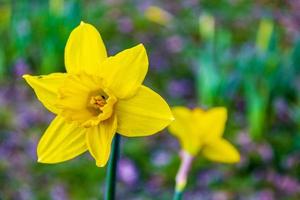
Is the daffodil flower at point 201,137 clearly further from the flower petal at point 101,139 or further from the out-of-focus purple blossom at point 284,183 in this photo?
the out-of-focus purple blossom at point 284,183

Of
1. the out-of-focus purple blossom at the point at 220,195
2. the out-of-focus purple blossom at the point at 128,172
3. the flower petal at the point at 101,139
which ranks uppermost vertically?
the flower petal at the point at 101,139

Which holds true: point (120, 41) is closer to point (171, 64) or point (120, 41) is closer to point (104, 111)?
point (171, 64)

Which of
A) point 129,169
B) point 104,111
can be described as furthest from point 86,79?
point 129,169

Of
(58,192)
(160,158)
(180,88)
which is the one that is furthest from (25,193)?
(180,88)

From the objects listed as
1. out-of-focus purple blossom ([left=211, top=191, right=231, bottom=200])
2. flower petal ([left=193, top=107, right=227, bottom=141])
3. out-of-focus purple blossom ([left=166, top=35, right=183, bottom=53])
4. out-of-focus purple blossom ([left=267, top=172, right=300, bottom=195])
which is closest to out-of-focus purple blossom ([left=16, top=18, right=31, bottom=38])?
out-of-focus purple blossom ([left=166, top=35, right=183, bottom=53])

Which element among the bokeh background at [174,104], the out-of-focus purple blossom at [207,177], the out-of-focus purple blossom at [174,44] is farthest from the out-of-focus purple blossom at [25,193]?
the out-of-focus purple blossom at [174,44]

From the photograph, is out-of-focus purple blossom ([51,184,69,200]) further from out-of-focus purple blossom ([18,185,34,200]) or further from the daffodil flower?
the daffodil flower

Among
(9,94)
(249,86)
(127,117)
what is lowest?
(9,94)
